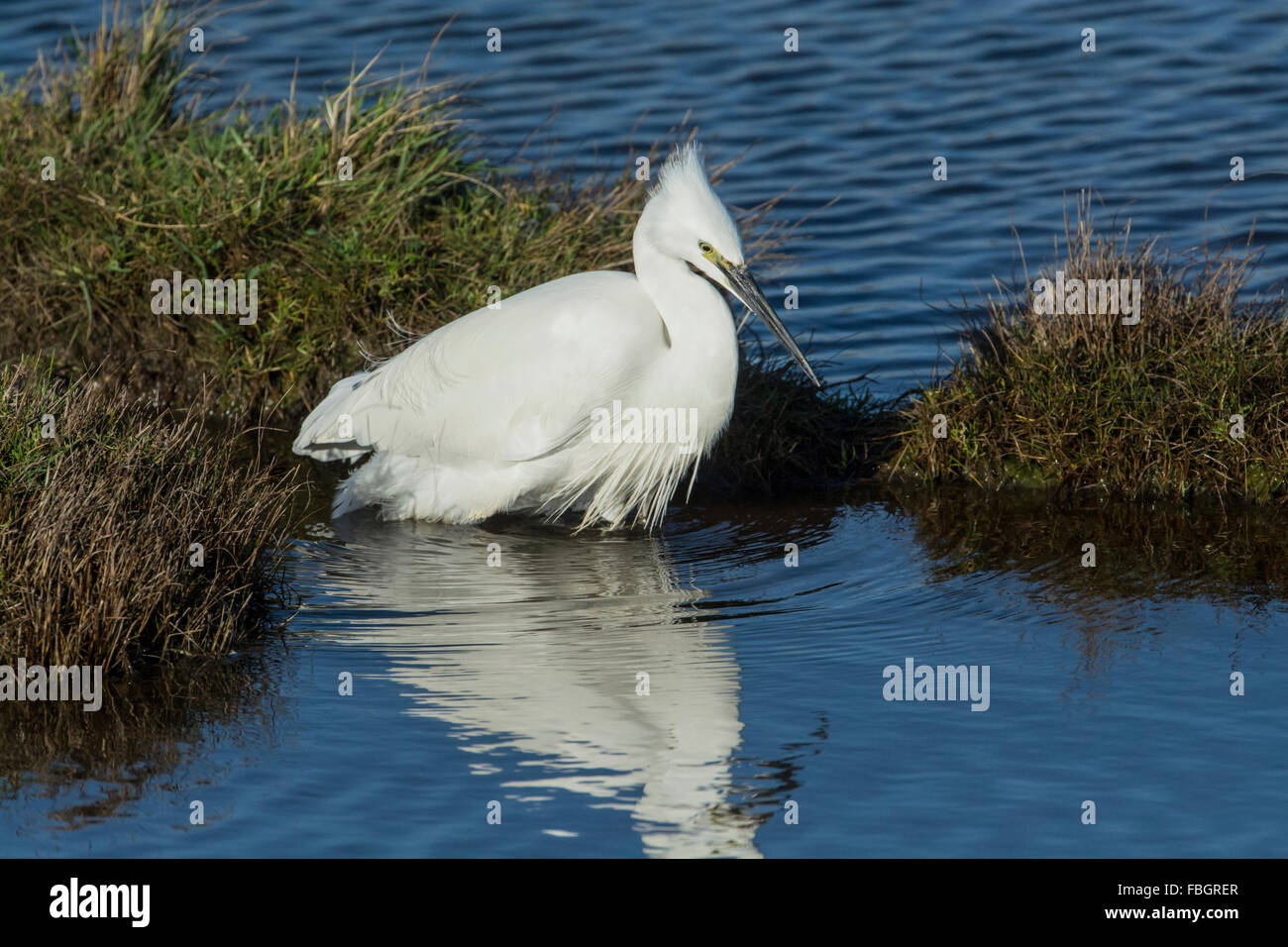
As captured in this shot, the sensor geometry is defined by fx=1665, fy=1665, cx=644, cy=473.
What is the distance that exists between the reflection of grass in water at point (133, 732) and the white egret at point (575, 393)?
168 centimetres

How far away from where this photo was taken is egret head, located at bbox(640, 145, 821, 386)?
5895 millimetres

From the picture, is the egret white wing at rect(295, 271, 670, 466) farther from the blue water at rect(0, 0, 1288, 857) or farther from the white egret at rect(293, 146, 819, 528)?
the blue water at rect(0, 0, 1288, 857)

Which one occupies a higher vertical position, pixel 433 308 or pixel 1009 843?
pixel 433 308

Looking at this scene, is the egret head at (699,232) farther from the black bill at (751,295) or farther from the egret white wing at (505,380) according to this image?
the egret white wing at (505,380)

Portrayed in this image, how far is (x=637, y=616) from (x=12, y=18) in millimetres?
9688

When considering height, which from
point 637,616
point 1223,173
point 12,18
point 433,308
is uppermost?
point 12,18

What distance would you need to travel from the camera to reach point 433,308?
740cm

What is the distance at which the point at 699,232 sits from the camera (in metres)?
5.92

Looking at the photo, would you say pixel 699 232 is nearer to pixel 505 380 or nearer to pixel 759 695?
pixel 505 380

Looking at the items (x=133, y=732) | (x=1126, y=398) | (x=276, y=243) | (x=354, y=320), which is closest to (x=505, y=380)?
(x=354, y=320)

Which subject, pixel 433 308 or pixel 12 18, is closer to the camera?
pixel 433 308
